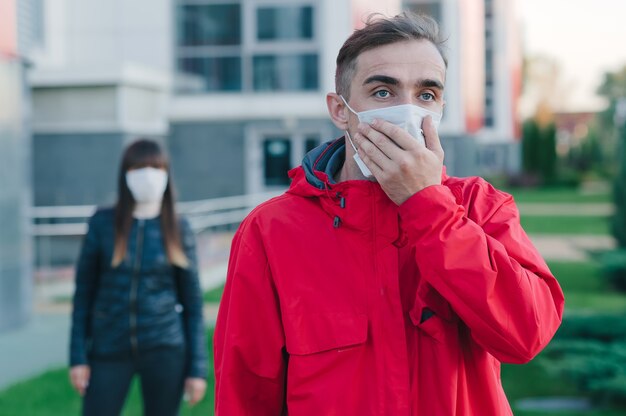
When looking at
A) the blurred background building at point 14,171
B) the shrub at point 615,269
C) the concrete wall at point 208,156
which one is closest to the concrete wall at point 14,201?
the blurred background building at point 14,171

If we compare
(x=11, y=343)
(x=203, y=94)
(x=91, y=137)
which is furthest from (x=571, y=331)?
(x=203, y=94)

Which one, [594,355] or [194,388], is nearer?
[194,388]

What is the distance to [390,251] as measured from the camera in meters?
2.08

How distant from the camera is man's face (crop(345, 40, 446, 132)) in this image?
6.91 feet

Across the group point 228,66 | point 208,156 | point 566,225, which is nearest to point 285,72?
point 228,66

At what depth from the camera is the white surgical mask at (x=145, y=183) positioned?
14.5 feet

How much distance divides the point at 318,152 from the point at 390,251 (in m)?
0.42

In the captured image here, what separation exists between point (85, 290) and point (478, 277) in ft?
8.95

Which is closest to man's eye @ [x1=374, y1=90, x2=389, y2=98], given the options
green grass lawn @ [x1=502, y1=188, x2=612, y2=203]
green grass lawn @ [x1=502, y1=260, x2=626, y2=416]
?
green grass lawn @ [x1=502, y1=260, x2=626, y2=416]

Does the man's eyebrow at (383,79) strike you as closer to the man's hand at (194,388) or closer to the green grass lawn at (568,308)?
the man's hand at (194,388)

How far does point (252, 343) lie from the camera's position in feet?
7.20

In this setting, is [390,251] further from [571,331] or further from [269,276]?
[571,331]

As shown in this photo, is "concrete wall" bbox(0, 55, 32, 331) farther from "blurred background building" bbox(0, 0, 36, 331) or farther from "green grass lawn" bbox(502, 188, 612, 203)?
"green grass lawn" bbox(502, 188, 612, 203)

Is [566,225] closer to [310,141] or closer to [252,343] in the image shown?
[310,141]
